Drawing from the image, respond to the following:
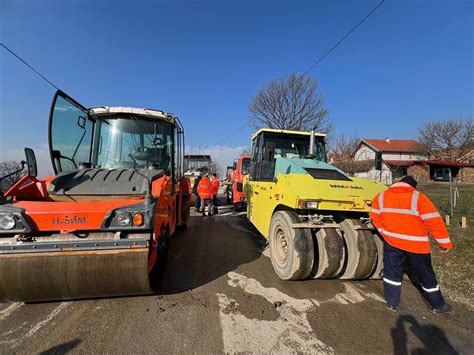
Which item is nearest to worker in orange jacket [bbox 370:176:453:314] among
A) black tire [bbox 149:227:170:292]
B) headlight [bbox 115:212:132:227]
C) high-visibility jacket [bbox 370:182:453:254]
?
high-visibility jacket [bbox 370:182:453:254]

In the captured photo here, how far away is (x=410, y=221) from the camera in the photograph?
119 inches

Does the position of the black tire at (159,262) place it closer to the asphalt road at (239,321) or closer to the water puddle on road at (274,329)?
the asphalt road at (239,321)

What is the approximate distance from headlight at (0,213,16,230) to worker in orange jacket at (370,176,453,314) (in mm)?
4198

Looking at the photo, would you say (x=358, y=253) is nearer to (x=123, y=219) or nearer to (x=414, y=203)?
(x=414, y=203)

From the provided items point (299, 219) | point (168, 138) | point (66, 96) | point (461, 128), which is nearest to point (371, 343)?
point (299, 219)

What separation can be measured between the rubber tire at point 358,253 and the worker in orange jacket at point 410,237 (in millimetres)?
348

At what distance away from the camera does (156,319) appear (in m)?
2.79

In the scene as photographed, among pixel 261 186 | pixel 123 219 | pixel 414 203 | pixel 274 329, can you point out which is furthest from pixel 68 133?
pixel 414 203

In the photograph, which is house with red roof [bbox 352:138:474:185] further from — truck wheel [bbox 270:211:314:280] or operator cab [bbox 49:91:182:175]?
operator cab [bbox 49:91:182:175]

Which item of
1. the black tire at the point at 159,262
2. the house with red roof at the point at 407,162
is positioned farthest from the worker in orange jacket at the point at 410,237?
the house with red roof at the point at 407,162

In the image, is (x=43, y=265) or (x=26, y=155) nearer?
(x=43, y=265)

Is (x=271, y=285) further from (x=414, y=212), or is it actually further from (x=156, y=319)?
(x=414, y=212)

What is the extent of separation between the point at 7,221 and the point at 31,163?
1012 mm

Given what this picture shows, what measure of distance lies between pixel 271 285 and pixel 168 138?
3203 mm
